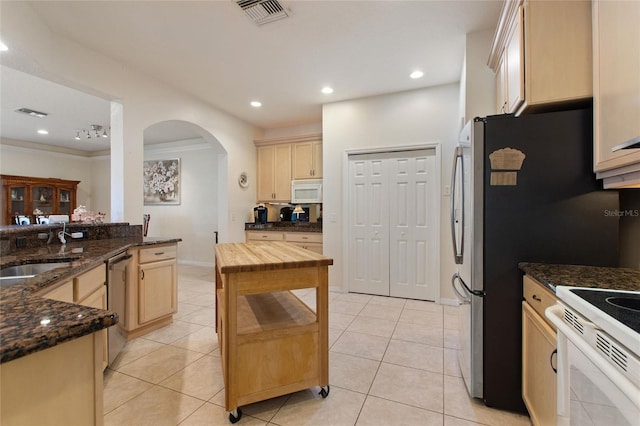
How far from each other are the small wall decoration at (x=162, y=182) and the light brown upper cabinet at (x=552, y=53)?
600 centimetres

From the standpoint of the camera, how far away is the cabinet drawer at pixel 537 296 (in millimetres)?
1202

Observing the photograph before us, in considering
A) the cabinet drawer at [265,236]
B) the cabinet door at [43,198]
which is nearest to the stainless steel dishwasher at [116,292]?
the cabinet drawer at [265,236]

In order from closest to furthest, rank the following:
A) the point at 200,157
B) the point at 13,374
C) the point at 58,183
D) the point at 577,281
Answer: the point at 13,374, the point at 577,281, the point at 200,157, the point at 58,183

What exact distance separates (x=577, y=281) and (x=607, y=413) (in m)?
0.63

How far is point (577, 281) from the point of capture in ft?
3.92

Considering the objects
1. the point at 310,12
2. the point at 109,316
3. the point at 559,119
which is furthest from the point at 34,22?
the point at 559,119

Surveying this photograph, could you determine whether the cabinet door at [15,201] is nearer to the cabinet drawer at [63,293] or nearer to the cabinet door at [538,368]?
the cabinet drawer at [63,293]

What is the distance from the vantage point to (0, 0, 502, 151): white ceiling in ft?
6.93

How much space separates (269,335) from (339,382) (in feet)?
2.22

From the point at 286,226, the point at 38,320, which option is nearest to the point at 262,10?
the point at 38,320

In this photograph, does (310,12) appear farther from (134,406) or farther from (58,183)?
(58,183)

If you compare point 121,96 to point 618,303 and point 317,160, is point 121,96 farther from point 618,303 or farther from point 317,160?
point 618,303

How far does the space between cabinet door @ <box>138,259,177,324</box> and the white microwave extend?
87.4 inches

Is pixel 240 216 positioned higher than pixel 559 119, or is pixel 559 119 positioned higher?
pixel 559 119
